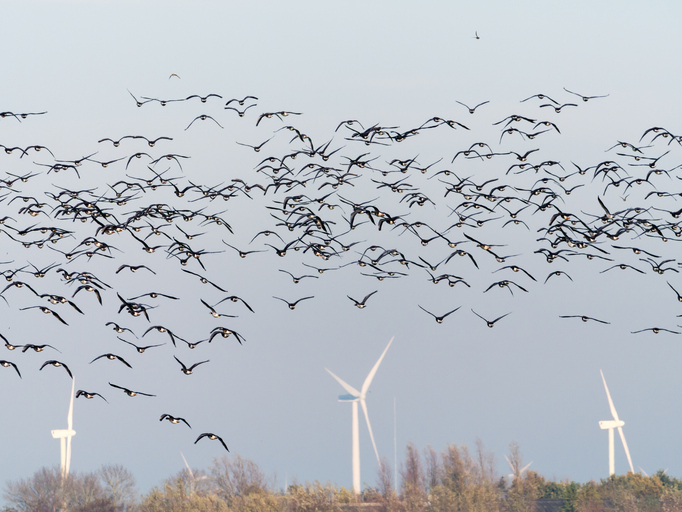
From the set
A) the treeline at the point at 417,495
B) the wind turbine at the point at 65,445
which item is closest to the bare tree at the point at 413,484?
the treeline at the point at 417,495

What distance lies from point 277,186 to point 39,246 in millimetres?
14980

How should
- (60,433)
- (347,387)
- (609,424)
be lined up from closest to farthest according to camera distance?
(347,387)
(60,433)
(609,424)

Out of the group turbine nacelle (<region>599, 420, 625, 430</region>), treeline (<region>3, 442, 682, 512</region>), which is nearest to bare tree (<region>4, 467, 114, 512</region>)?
treeline (<region>3, 442, 682, 512</region>)

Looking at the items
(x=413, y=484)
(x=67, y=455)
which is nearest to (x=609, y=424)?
(x=413, y=484)

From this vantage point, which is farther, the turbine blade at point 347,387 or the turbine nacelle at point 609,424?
the turbine nacelle at point 609,424

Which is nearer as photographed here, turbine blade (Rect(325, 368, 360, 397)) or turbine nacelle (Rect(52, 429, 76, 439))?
turbine blade (Rect(325, 368, 360, 397))

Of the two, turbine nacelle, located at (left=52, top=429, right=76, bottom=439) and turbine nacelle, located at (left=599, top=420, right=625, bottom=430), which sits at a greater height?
turbine nacelle, located at (left=52, top=429, right=76, bottom=439)

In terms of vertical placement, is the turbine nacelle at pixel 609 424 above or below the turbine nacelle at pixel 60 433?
below

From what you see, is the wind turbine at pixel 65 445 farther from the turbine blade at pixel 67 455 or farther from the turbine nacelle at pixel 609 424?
the turbine nacelle at pixel 609 424

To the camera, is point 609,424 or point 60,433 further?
point 609,424

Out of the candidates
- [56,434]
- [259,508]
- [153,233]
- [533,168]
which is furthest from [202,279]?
[56,434]

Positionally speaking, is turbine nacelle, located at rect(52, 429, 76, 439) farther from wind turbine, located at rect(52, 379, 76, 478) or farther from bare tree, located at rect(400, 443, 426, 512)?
bare tree, located at rect(400, 443, 426, 512)

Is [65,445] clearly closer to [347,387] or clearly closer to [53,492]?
[53,492]

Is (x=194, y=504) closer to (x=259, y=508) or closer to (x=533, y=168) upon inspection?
(x=259, y=508)
